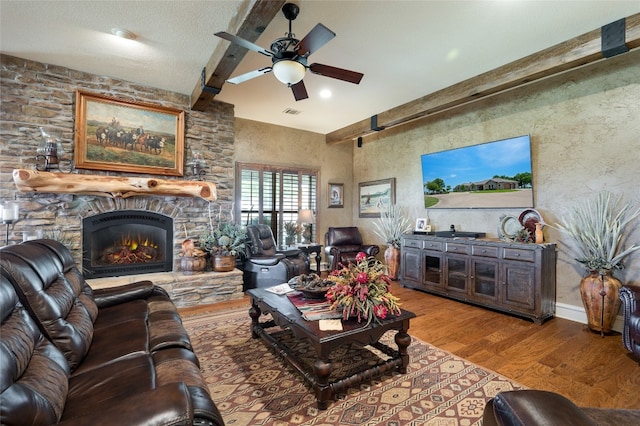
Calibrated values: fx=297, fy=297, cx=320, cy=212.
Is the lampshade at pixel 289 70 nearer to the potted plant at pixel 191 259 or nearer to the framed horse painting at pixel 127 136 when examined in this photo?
the framed horse painting at pixel 127 136

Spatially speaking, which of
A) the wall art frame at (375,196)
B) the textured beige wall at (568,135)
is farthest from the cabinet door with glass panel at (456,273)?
the wall art frame at (375,196)

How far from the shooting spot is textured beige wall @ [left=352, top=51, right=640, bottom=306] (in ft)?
10.4

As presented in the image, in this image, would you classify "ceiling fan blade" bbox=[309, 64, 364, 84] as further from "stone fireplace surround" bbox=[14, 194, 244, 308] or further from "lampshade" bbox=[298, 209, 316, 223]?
"lampshade" bbox=[298, 209, 316, 223]

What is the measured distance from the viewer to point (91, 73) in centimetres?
387

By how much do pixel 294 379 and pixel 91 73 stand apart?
446 cm

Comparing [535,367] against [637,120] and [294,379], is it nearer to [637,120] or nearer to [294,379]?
[294,379]

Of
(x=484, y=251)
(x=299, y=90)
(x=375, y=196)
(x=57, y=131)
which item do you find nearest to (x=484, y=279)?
(x=484, y=251)

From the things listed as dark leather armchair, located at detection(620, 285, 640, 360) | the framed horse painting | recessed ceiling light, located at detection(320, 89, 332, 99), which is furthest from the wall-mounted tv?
the framed horse painting

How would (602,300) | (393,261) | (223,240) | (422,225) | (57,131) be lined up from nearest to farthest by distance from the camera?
(602,300) → (57,131) → (223,240) → (422,225) → (393,261)

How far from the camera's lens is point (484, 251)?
3.92 meters

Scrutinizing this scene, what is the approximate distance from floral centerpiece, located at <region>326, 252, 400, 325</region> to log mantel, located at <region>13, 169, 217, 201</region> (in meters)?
2.98

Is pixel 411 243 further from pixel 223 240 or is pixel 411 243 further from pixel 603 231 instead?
pixel 223 240

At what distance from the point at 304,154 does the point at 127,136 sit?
3.27 metres

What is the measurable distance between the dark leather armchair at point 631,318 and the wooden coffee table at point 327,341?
6.14 ft
